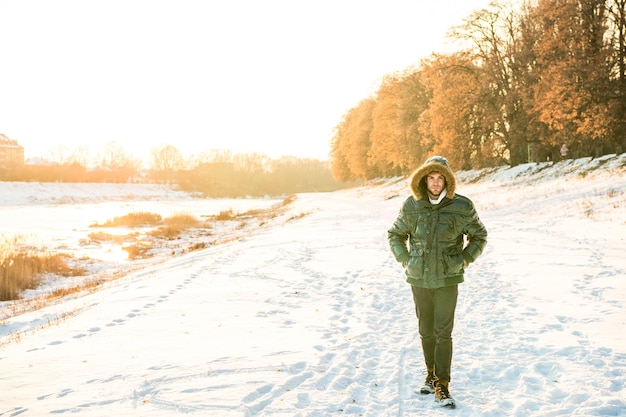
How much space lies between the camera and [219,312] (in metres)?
7.73

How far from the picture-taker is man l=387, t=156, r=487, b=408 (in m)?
4.31

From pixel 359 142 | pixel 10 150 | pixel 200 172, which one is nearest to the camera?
pixel 359 142

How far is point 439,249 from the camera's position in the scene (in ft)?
14.2

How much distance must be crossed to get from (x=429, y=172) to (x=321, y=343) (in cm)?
295

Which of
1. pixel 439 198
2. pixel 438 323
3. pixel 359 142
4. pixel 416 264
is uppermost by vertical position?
pixel 359 142

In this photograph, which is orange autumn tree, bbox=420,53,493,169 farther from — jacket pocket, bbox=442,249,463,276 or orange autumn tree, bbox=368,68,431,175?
jacket pocket, bbox=442,249,463,276

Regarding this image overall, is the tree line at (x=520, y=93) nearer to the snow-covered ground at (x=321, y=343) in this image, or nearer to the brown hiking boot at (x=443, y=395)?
the snow-covered ground at (x=321, y=343)

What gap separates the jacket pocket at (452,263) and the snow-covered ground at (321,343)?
4.15ft

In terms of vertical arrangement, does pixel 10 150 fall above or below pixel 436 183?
above

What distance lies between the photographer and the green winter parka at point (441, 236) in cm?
429

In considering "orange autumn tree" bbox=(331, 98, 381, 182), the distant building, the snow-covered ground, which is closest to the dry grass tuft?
the snow-covered ground

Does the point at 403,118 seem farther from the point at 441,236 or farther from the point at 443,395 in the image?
the point at 443,395

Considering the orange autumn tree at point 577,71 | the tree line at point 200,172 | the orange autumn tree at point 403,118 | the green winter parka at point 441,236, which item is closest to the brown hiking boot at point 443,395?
the green winter parka at point 441,236

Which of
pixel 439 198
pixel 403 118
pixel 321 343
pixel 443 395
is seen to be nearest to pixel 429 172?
pixel 439 198
